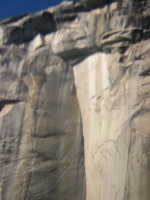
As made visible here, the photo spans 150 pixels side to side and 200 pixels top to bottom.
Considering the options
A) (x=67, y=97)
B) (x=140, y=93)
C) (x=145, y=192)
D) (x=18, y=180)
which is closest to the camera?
(x=145, y=192)

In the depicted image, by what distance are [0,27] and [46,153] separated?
224 cm

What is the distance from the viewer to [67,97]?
482 cm

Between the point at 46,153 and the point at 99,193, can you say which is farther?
the point at 46,153

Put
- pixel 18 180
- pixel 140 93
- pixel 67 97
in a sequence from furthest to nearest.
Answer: pixel 67 97
pixel 18 180
pixel 140 93

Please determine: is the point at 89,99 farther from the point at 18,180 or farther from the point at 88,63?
the point at 18,180

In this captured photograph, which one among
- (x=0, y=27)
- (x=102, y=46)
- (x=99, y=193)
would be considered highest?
(x=0, y=27)

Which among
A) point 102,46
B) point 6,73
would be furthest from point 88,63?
point 6,73

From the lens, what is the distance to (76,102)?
4805 mm

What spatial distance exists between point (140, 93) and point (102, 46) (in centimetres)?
97

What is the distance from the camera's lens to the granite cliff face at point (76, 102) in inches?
159

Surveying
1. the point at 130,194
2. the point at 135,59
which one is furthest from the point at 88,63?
the point at 130,194

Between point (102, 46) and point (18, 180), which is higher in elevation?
point (102, 46)

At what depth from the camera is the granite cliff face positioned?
4.05 metres

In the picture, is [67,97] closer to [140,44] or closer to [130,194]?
[140,44]
